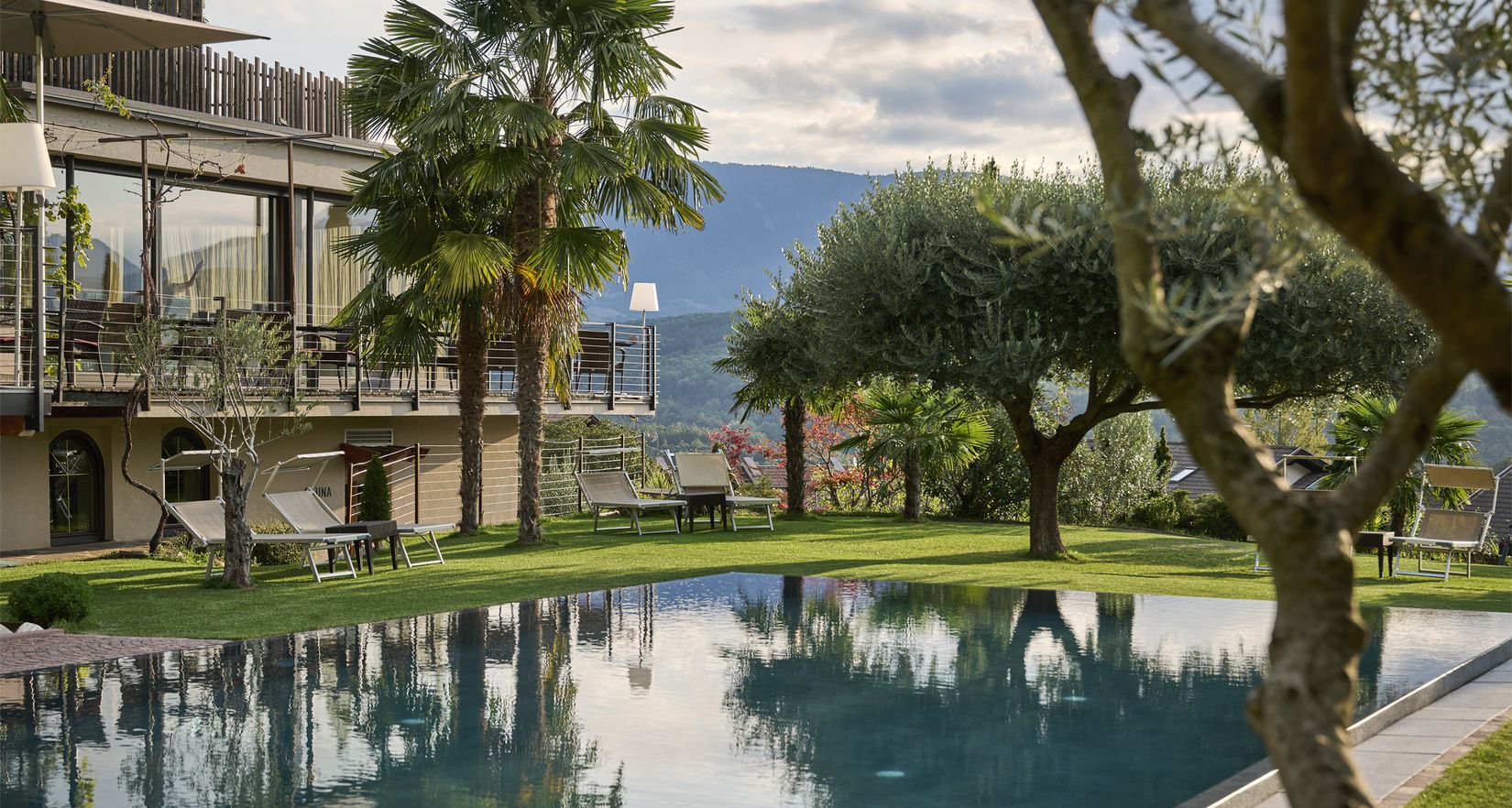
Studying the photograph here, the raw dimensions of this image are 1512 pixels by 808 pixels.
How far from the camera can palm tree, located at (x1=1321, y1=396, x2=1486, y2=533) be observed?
17.6 m

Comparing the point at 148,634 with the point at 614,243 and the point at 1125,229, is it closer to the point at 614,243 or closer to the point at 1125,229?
the point at 614,243

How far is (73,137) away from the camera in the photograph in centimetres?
1667

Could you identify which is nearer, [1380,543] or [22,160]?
[22,160]

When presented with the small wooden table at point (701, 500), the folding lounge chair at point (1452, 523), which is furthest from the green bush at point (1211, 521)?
the small wooden table at point (701, 500)

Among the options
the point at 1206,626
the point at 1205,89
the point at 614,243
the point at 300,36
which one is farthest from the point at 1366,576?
the point at 300,36

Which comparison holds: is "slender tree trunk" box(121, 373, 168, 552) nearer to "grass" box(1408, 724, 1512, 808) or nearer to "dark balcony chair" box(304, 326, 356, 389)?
"dark balcony chair" box(304, 326, 356, 389)

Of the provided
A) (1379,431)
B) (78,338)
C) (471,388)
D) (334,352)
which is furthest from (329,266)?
(1379,431)

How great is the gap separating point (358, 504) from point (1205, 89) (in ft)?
55.8

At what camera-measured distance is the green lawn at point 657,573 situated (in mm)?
10953

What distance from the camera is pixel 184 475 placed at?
18000 mm

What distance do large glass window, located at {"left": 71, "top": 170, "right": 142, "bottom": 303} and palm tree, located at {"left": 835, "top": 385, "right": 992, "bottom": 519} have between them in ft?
34.9

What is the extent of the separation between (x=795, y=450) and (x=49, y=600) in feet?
43.8

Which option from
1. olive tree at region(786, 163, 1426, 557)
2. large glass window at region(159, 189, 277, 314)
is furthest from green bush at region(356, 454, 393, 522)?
olive tree at region(786, 163, 1426, 557)

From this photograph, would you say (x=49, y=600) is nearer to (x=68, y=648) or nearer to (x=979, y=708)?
(x=68, y=648)
